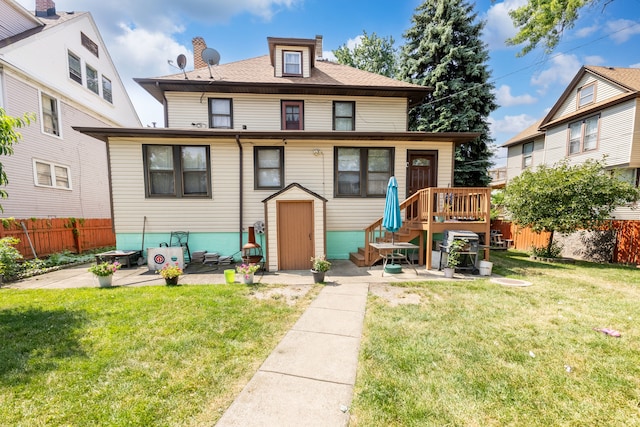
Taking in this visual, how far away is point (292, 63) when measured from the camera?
1048 cm

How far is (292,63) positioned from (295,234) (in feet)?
24.7

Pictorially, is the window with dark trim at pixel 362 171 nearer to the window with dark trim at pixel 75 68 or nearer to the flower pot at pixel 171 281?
the flower pot at pixel 171 281

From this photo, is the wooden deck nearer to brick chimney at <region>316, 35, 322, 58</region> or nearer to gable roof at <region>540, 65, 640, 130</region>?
brick chimney at <region>316, 35, 322, 58</region>

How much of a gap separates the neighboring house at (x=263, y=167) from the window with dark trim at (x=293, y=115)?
0.13ft

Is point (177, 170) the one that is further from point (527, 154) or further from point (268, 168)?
point (527, 154)

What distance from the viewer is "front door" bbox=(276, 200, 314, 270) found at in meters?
7.64

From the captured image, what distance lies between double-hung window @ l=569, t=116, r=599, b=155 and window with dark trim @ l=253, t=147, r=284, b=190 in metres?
16.5

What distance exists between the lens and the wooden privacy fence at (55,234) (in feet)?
27.3

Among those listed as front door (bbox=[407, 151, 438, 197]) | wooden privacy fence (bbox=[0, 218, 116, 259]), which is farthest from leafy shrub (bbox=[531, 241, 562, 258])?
wooden privacy fence (bbox=[0, 218, 116, 259])

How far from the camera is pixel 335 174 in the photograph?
29.0ft

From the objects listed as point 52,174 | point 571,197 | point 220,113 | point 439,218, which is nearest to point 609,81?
point 571,197

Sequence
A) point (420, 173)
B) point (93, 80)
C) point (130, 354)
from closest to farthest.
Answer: point (130, 354) < point (420, 173) < point (93, 80)

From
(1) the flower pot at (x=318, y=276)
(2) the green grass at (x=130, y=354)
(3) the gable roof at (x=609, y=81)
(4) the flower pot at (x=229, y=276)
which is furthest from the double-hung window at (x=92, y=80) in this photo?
(3) the gable roof at (x=609, y=81)

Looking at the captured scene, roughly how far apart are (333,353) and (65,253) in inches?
459
